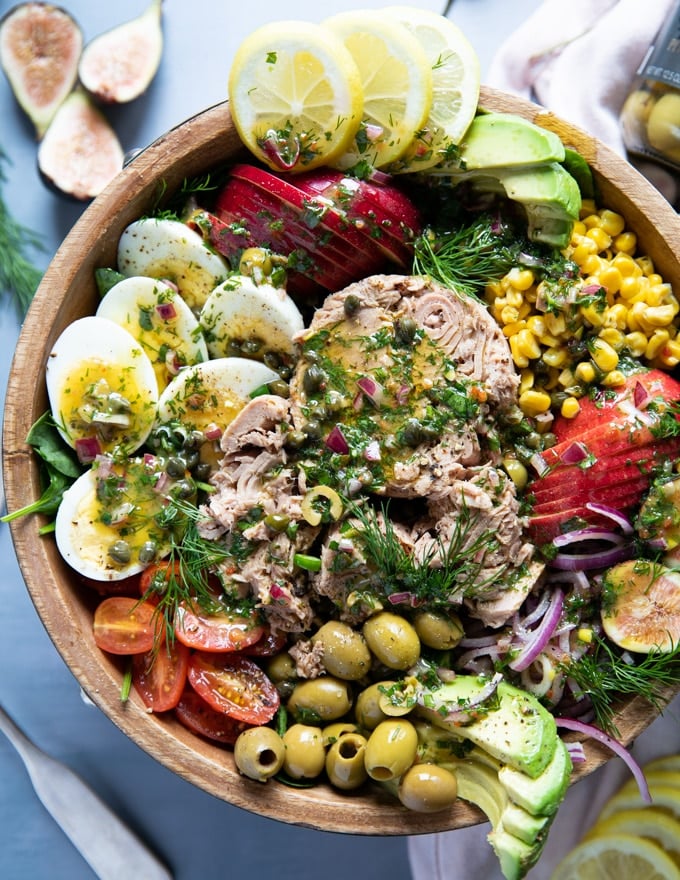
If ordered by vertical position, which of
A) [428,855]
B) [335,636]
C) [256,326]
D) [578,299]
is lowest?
[428,855]

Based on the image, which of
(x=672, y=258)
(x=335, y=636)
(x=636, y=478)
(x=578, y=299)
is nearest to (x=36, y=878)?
(x=335, y=636)

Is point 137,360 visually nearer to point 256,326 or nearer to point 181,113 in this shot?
point 256,326

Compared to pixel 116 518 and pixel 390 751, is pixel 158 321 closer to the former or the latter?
pixel 116 518

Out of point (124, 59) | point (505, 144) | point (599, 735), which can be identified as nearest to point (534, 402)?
point (505, 144)

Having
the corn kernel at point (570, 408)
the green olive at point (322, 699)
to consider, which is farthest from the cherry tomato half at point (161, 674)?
the corn kernel at point (570, 408)

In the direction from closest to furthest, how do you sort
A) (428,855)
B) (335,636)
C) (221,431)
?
1. (335,636)
2. (221,431)
3. (428,855)

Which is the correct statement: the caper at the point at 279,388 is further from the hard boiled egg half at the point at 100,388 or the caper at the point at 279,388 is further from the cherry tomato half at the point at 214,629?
the cherry tomato half at the point at 214,629
